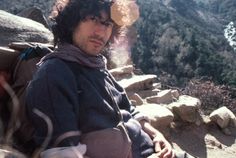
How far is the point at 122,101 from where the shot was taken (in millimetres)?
2229

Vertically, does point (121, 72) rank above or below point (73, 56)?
below

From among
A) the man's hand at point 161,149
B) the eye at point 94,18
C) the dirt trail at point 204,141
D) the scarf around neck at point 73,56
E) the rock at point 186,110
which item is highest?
the eye at point 94,18

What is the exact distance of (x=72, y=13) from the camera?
193 cm

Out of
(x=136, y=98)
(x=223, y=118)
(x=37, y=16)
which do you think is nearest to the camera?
(x=37, y=16)

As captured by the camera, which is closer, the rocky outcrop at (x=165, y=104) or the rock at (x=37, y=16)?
the rock at (x=37, y=16)

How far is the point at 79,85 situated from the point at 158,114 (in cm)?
327

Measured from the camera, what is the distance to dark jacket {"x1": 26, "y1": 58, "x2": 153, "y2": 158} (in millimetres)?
1687

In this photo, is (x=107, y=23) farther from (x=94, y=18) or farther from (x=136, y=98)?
(x=136, y=98)

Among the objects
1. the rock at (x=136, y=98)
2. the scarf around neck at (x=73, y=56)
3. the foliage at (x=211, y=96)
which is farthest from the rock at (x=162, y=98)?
the scarf around neck at (x=73, y=56)

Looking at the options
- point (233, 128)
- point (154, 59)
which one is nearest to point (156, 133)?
point (233, 128)

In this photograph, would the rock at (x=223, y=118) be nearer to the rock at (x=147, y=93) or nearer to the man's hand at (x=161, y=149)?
the rock at (x=147, y=93)

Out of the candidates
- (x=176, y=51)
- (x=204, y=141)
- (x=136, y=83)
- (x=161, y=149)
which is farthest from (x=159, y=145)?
(x=176, y=51)

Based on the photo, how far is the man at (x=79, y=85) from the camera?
169 cm

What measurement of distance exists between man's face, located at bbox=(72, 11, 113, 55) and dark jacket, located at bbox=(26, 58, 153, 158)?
0.10 meters
